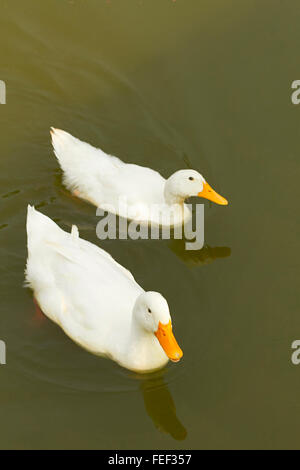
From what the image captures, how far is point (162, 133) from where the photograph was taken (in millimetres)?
8289

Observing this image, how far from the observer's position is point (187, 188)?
7.30 metres

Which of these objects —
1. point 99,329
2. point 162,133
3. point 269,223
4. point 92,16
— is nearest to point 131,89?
point 162,133

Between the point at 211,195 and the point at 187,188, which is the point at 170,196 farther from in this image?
the point at 211,195

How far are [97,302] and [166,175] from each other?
217 centimetres

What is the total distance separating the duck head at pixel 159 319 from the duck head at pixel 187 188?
168 cm

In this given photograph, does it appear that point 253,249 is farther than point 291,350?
Yes

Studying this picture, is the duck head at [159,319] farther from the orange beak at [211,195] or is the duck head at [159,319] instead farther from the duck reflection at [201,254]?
the orange beak at [211,195]

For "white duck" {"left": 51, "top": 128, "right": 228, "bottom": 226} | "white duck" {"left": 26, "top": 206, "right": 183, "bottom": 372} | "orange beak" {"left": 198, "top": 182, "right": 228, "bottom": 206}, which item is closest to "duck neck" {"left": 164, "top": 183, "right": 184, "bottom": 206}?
"white duck" {"left": 51, "top": 128, "right": 228, "bottom": 226}

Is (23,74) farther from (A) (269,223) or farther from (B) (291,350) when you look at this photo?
(B) (291,350)

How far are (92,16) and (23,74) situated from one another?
3.87 ft

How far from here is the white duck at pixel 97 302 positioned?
231 inches

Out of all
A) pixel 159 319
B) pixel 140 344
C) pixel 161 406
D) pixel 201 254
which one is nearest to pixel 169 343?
pixel 159 319

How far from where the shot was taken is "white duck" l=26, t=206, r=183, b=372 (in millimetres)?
5871

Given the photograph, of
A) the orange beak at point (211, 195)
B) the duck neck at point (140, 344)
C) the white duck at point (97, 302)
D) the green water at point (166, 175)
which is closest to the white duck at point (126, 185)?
the orange beak at point (211, 195)
